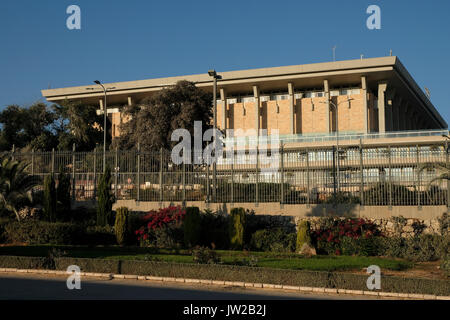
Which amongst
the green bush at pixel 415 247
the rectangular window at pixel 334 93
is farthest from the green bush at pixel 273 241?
the rectangular window at pixel 334 93

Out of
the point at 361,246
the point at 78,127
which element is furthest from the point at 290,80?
the point at 361,246

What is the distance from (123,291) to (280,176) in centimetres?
1150

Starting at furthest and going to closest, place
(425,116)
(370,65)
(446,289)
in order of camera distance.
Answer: (425,116) < (370,65) < (446,289)

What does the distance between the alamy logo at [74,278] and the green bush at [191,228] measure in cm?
607

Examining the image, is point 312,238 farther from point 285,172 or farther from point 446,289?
point 446,289

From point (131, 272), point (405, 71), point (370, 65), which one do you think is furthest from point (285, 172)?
point (405, 71)

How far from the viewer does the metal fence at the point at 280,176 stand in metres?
20.3

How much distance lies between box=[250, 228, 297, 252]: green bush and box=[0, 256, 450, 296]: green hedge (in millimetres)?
6246

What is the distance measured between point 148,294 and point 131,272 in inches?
111

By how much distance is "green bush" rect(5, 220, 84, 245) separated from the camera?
20656 mm

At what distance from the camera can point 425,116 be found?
80688 millimetres

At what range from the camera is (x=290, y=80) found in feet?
199

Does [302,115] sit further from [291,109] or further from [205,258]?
[205,258]

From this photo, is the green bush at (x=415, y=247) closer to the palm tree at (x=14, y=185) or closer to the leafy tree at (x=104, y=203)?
the leafy tree at (x=104, y=203)
